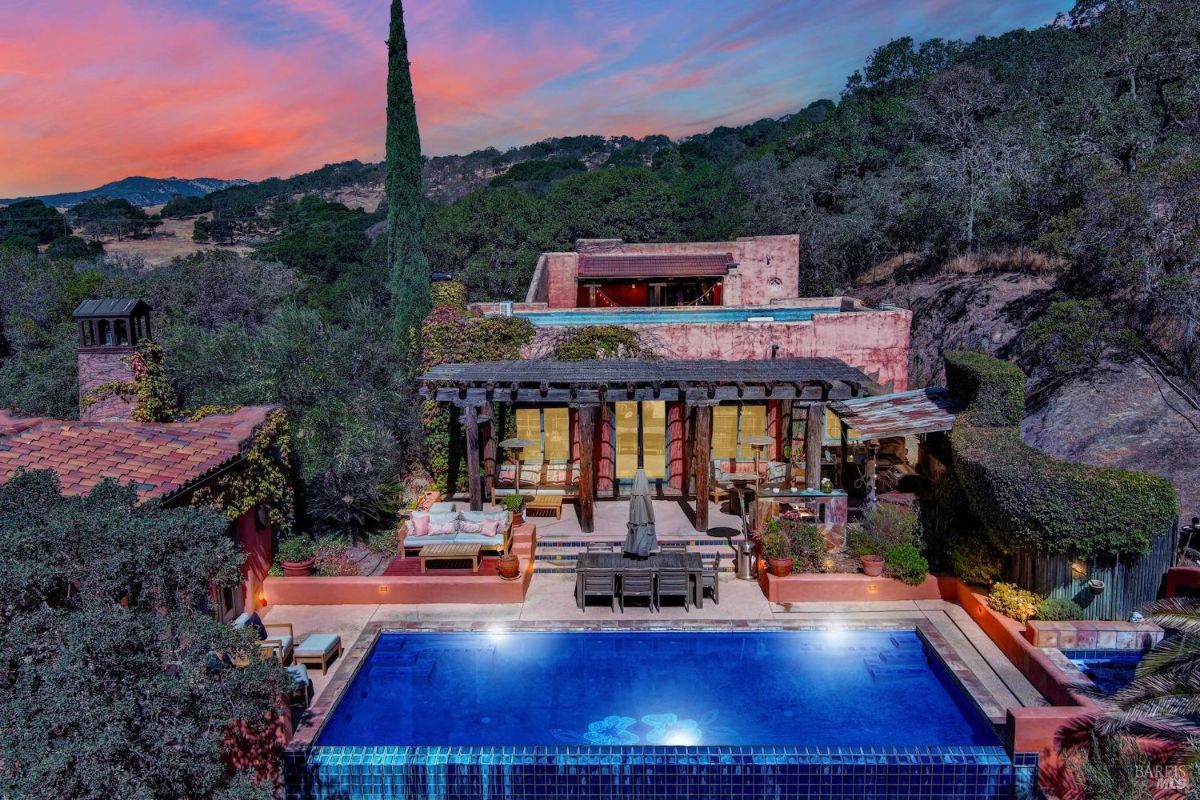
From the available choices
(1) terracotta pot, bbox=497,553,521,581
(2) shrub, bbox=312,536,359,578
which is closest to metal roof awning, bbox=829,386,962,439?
(1) terracotta pot, bbox=497,553,521,581

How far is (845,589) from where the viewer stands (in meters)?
13.3

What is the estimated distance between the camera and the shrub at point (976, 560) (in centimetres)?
1260

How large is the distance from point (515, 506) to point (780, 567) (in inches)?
219

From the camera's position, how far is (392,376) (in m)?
20.9

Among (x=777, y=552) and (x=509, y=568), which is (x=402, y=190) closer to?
(x=509, y=568)

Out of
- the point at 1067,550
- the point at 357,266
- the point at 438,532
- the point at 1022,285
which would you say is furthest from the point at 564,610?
the point at 357,266

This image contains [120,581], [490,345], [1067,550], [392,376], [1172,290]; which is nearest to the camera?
[120,581]

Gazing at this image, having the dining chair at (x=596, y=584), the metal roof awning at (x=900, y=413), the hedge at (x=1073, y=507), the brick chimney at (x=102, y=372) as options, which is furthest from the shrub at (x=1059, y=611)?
the brick chimney at (x=102, y=372)

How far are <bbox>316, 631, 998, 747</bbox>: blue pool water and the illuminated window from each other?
23.1 ft

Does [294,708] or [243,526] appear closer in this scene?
[294,708]

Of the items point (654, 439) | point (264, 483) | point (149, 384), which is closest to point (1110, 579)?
point (654, 439)

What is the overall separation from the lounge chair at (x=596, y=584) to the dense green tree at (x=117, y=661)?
20.7 ft

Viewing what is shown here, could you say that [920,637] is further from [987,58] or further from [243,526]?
[987,58]

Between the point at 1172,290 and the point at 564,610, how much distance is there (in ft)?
48.5
